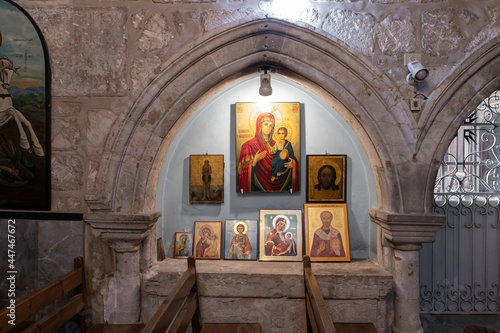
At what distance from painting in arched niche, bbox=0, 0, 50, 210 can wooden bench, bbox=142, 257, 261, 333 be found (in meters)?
1.28

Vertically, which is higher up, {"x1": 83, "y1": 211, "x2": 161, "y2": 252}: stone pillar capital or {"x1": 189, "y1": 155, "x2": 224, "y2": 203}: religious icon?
{"x1": 189, "y1": 155, "x2": 224, "y2": 203}: religious icon

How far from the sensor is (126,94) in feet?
8.86

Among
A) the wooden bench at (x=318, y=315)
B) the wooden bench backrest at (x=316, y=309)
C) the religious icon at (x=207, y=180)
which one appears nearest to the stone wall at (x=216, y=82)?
the wooden bench at (x=318, y=315)

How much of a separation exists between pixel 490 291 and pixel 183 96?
3.26m

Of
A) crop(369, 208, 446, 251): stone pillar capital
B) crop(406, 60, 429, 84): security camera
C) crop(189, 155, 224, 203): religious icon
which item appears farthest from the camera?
crop(189, 155, 224, 203): religious icon

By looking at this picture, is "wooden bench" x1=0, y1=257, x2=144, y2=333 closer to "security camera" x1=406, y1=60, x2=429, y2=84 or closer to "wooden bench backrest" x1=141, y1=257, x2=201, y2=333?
"wooden bench backrest" x1=141, y1=257, x2=201, y2=333

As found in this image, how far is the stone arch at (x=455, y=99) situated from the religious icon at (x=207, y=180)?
1713 millimetres

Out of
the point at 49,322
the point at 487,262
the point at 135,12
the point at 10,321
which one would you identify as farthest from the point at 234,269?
the point at 487,262

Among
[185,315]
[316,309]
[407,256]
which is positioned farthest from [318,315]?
[407,256]

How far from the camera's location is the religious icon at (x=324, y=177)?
10.8 feet

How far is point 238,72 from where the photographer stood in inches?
109

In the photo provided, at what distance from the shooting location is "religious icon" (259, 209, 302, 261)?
3.15 meters

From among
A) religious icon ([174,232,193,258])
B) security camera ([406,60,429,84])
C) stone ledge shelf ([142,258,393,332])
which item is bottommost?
stone ledge shelf ([142,258,393,332])

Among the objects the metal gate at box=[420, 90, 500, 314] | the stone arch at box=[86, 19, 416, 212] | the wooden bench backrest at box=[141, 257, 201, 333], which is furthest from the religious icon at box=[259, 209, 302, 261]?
the metal gate at box=[420, 90, 500, 314]
